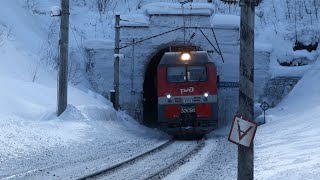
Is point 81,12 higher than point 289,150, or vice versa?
point 81,12

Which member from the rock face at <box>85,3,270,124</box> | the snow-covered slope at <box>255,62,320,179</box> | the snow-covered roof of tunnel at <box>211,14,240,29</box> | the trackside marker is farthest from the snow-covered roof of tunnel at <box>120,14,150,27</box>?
the trackside marker

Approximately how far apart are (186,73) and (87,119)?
14.3 feet

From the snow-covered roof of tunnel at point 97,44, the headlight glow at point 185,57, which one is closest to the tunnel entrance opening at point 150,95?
the snow-covered roof of tunnel at point 97,44

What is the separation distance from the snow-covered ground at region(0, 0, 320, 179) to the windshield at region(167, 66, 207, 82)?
2.45m

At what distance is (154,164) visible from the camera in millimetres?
14094

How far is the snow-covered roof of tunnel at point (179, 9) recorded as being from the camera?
2822 centimetres

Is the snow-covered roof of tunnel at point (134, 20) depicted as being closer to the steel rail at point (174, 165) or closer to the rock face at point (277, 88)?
the rock face at point (277, 88)

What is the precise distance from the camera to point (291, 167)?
10.4 m

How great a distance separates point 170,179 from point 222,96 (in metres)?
17.4

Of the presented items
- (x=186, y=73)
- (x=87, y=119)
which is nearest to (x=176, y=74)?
(x=186, y=73)

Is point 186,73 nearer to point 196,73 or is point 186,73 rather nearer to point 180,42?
point 196,73

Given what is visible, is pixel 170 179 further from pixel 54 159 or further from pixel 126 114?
pixel 126 114

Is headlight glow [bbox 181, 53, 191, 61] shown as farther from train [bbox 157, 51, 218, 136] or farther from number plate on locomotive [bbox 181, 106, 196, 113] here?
number plate on locomotive [bbox 181, 106, 196, 113]

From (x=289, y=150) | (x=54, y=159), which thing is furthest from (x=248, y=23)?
(x=54, y=159)
